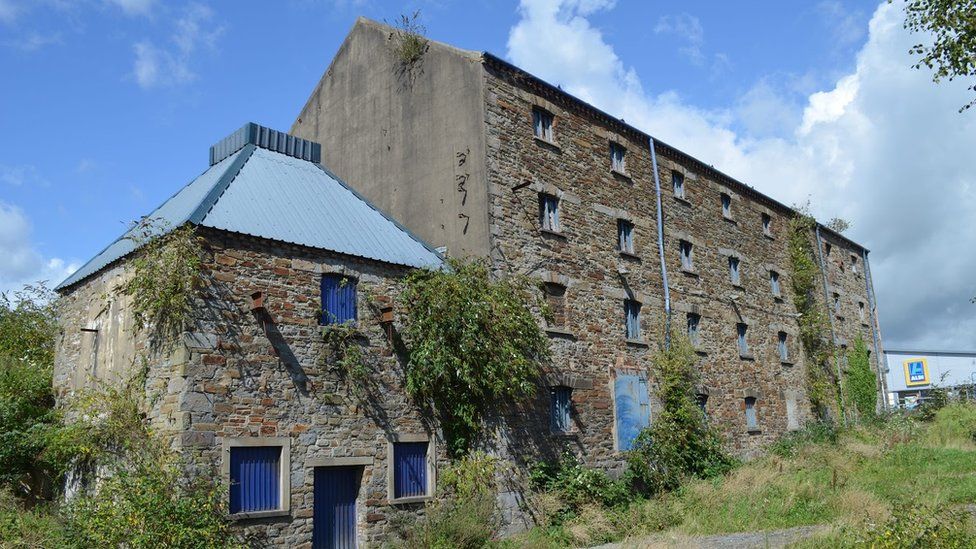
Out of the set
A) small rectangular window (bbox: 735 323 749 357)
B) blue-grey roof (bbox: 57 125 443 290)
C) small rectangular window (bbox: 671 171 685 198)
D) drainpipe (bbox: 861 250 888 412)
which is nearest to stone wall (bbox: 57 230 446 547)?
blue-grey roof (bbox: 57 125 443 290)

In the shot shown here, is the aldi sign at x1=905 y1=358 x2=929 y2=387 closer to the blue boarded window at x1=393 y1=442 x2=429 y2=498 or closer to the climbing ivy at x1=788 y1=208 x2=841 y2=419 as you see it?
the climbing ivy at x1=788 y1=208 x2=841 y2=419

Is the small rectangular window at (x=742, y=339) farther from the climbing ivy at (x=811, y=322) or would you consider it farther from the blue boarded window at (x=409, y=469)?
the blue boarded window at (x=409, y=469)

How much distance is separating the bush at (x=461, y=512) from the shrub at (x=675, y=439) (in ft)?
14.7

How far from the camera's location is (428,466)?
14.4m

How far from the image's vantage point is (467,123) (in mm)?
17016

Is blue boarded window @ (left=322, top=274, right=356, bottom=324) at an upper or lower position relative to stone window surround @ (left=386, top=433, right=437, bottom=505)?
upper

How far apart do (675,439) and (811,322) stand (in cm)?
1100

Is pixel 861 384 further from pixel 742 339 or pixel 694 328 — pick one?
pixel 694 328

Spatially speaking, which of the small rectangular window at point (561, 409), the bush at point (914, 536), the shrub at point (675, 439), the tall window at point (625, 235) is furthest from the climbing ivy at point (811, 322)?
the bush at point (914, 536)

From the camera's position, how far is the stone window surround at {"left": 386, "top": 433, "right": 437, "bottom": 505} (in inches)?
537

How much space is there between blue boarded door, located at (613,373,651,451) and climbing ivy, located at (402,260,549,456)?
3.63m

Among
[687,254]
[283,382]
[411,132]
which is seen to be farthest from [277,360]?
[687,254]

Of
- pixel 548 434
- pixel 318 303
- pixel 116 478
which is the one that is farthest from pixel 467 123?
pixel 116 478

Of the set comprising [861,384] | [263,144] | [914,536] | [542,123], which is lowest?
[914,536]
